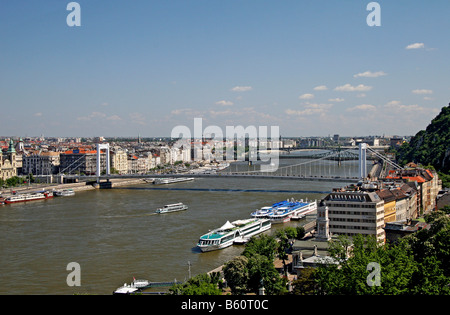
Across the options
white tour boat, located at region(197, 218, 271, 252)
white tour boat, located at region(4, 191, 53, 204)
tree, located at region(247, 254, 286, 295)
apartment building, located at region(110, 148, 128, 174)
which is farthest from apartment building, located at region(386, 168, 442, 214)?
apartment building, located at region(110, 148, 128, 174)

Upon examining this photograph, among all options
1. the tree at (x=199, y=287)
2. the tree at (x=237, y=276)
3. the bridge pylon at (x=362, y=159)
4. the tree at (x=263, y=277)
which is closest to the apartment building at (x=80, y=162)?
the bridge pylon at (x=362, y=159)

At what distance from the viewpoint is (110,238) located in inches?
431

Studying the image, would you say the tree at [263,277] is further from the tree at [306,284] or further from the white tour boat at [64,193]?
the white tour boat at [64,193]

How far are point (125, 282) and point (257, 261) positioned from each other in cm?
210

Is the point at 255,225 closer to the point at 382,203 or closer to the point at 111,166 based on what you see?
the point at 382,203

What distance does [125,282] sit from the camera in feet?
25.2

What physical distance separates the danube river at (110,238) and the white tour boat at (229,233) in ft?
0.56

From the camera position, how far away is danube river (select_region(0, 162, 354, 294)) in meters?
7.99

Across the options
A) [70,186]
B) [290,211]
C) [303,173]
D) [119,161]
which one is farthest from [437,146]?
[119,161]

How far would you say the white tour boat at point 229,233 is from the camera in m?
10.1

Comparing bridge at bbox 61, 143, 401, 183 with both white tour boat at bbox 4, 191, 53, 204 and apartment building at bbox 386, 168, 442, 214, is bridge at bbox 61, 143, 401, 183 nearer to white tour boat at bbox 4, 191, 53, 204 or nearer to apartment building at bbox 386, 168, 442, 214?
apartment building at bbox 386, 168, 442, 214

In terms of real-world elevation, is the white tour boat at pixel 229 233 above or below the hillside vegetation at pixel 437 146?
below

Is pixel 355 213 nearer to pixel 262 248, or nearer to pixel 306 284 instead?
pixel 262 248

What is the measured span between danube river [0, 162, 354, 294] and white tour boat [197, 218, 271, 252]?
172 mm
